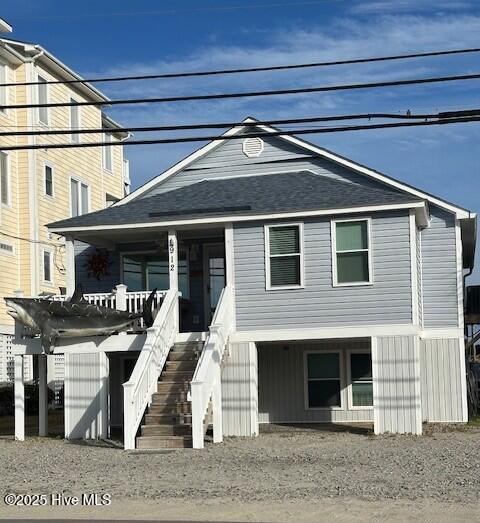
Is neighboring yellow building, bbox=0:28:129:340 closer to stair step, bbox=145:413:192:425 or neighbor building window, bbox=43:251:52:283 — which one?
neighbor building window, bbox=43:251:52:283

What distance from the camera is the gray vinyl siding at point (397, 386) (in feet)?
68.8

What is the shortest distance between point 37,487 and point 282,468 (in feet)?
12.9

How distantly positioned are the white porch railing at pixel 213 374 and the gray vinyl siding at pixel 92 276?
4.76 meters

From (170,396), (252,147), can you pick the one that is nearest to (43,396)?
(170,396)

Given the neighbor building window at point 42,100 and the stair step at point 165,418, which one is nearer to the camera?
the stair step at point 165,418

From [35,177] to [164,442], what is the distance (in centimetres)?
1739

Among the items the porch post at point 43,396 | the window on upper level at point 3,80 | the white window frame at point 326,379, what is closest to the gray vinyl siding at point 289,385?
the white window frame at point 326,379

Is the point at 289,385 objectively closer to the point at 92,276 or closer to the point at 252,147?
the point at 92,276

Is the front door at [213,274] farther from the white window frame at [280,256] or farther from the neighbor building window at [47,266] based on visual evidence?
the neighbor building window at [47,266]

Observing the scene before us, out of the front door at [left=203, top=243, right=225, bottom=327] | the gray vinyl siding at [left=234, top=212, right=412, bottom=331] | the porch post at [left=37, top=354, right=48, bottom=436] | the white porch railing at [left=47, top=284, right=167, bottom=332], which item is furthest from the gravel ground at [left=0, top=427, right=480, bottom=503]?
the front door at [left=203, top=243, right=225, bottom=327]

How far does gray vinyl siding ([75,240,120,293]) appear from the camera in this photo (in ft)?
84.9

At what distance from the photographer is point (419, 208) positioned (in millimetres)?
21438

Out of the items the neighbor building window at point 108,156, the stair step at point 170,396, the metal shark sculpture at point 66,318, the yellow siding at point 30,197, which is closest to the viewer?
the stair step at point 170,396

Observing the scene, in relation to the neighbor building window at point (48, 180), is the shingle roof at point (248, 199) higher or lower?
lower
